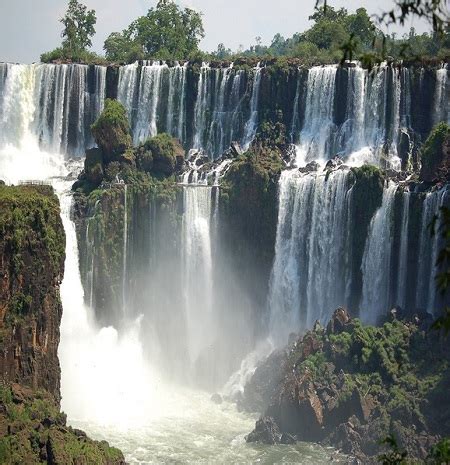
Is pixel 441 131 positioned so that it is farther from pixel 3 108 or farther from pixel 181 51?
pixel 181 51

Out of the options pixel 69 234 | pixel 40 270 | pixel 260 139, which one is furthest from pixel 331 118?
pixel 40 270

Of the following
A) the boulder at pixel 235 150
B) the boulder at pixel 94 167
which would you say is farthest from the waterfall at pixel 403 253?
the boulder at pixel 94 167

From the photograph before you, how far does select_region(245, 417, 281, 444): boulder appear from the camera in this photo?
131 feet

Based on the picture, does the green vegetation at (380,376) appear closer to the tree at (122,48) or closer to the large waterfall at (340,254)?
the large waterfall at (340,254)

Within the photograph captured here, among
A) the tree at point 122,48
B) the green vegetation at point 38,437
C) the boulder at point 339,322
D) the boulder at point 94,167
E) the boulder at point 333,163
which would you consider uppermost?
the tree at point 122,48

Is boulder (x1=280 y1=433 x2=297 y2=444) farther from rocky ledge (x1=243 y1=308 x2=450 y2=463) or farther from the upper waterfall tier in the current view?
the upper waterfall tier

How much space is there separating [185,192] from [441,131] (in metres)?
12.4

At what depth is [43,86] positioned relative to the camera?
59.6 metres

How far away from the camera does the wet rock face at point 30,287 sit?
1421 inches

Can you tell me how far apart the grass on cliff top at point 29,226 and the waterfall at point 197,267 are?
12.3 m

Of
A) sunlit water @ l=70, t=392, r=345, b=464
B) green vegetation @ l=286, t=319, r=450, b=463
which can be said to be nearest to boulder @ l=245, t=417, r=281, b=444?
sunlit water @ l=70, t=392, r=345, b=464

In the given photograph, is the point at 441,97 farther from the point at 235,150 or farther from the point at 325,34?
the point at 325,34

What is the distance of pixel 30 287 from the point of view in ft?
122

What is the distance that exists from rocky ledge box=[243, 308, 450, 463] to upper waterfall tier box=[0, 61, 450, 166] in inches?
488
